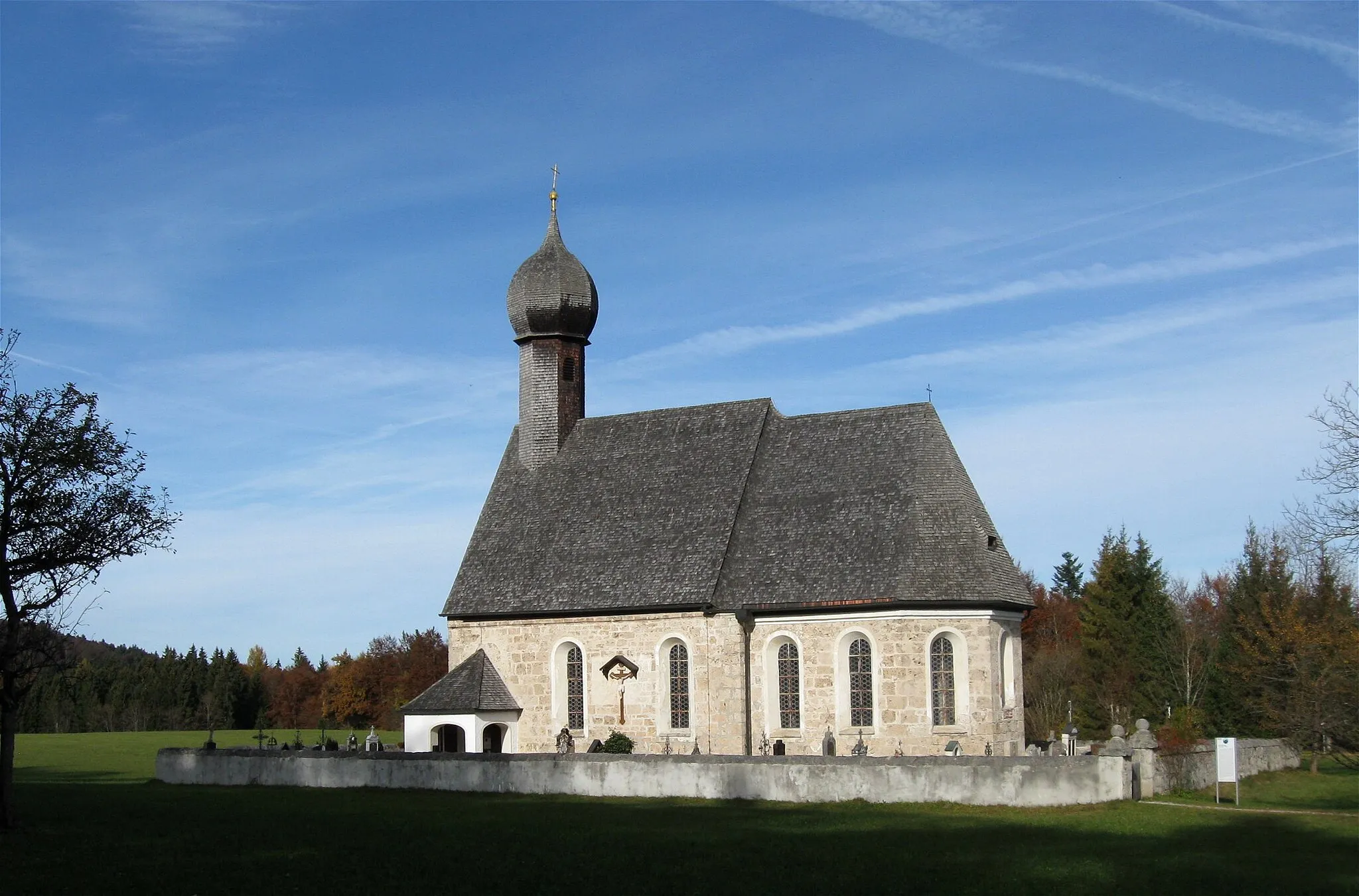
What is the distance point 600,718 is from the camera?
37.5 m

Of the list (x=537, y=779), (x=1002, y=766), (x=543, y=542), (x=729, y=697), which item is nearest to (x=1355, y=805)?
(x=1002, y=766)

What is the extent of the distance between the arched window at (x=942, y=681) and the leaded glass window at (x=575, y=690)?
9435 mm

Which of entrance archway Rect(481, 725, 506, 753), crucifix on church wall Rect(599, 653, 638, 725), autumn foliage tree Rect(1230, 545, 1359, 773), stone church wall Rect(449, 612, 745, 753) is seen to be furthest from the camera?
entrance archway Rect(481, 725, 506, 753)

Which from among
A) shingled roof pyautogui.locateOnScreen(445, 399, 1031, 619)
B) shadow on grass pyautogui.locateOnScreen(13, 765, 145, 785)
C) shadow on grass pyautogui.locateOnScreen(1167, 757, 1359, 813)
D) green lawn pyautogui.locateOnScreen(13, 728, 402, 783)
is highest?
shingled roof pyautogui.locateOnScreen(445, 399, 1031, 619)

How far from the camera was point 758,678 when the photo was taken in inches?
1419

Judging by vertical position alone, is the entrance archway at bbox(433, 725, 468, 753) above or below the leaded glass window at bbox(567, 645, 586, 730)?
below

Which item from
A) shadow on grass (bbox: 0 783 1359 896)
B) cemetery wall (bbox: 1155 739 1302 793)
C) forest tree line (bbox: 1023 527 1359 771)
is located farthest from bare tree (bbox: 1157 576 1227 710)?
shadow on grass (bbox: 0 783 1359 896)

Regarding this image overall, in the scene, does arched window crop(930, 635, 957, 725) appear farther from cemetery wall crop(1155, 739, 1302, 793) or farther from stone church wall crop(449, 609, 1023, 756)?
cemetery wall crop(1155, 739, 1302, 793)

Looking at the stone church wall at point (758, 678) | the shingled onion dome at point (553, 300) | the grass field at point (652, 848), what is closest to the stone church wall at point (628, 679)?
the stone church wall at point (758, 678)

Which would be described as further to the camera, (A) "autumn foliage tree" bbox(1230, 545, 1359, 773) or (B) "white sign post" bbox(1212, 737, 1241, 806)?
(A) "autumn foliage tree" bbox(1230, 545, 1359, 773)

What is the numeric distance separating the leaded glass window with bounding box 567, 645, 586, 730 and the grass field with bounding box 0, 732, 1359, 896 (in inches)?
299

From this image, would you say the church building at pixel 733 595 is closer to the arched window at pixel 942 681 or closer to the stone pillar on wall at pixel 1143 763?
the arched window at pixel 942 681

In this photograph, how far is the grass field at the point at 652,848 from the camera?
17875 millimetres

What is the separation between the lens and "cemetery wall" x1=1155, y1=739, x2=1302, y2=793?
98.5ft
